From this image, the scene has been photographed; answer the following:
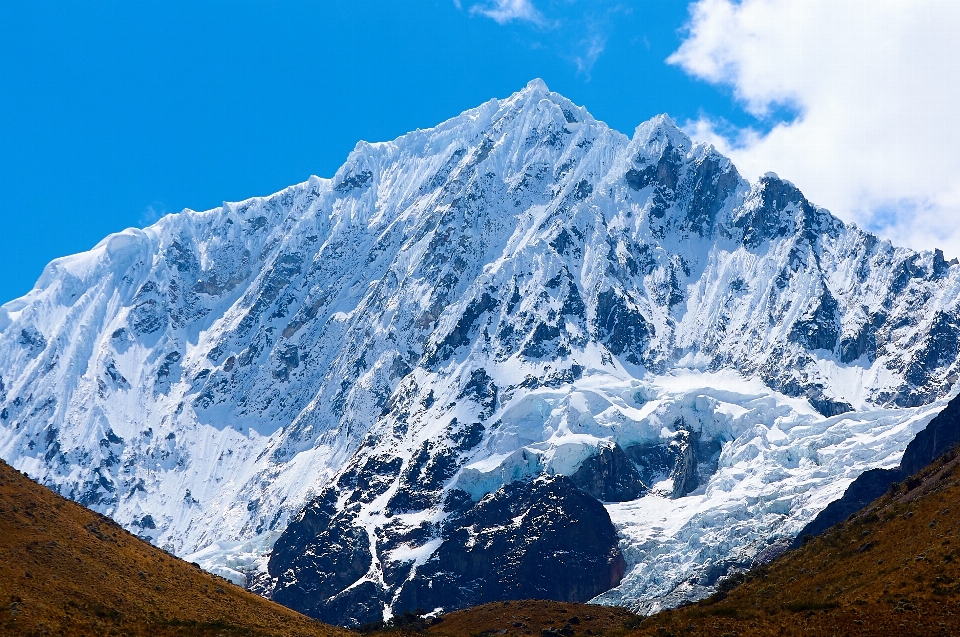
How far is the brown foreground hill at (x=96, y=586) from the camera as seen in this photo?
83.2 m

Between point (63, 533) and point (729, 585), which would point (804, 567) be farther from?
point (63, 533)

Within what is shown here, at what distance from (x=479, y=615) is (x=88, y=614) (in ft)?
206

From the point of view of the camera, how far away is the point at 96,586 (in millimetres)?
91438

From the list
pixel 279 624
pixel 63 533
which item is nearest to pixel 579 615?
pixel 279 624

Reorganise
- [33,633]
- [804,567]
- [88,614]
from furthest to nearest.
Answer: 1. [804,567]
2. [88,614]
3. [33,633]

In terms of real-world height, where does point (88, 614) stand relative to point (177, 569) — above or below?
below

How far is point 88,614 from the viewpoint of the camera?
85.0 metres

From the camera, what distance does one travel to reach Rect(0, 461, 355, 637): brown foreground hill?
8325 cm

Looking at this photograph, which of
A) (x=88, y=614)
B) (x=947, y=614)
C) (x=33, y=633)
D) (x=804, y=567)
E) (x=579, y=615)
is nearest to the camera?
(x=947, y=614)

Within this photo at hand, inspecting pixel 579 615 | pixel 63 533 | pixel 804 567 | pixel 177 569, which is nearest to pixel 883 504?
pixel 804 567

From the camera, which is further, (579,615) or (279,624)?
(579,615)

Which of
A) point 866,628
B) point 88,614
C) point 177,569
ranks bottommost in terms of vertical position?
point 866,628

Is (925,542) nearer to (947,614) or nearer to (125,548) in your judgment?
(947,614)

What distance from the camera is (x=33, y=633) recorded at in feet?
255
